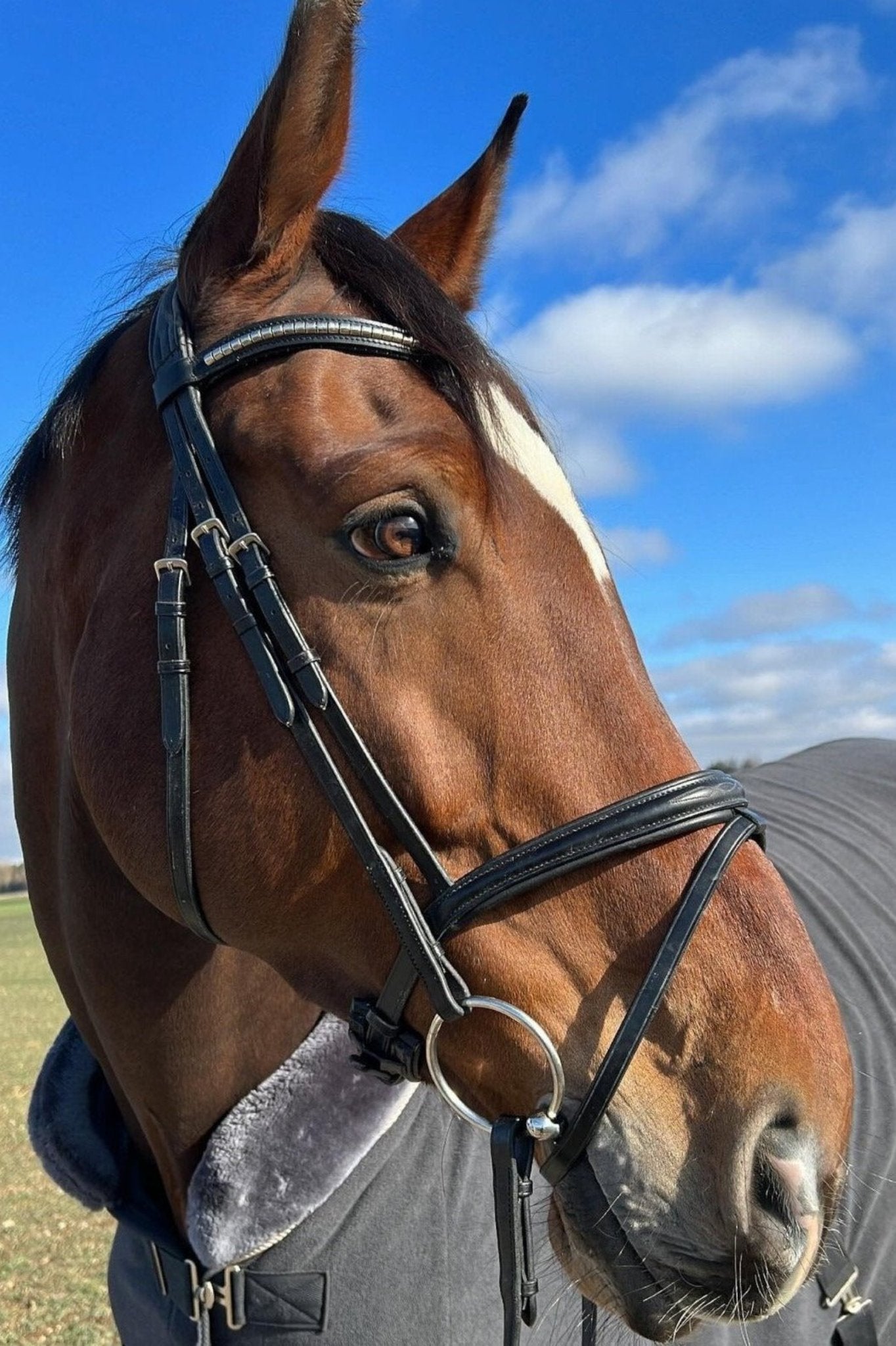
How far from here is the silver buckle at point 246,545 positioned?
1.99 metres

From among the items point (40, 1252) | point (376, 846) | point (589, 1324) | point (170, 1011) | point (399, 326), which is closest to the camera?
point (376, 846)

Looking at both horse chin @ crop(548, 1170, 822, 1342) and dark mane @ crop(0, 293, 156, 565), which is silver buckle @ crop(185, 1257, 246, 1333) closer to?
horse chin @ crop(548, 1170, 822, 1342)

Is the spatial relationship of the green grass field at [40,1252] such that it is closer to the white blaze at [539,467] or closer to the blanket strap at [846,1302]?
the blanket strap at [846,1302]

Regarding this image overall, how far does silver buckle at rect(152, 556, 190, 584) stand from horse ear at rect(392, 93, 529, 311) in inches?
44.0

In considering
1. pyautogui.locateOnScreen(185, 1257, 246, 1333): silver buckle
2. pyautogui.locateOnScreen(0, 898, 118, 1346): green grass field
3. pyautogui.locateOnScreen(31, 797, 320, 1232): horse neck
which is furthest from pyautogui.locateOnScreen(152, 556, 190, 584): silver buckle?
pyautogui.locateOnScreen(0, 898, 118, 1346): green grass field

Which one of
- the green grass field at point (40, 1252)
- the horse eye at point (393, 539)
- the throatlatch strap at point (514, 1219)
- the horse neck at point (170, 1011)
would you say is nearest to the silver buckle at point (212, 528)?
the horse eye at point (393, 539)

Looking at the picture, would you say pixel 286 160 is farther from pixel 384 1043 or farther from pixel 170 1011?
pixel 170 1011

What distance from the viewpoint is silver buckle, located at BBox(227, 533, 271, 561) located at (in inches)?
78.2

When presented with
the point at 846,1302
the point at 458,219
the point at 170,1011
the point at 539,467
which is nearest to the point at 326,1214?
the point at 170,1011

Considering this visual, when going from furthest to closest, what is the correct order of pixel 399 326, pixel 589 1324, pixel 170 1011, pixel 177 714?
pixel 170 1011
pixel 589 1324
pixel 399 326
pixel 177 714

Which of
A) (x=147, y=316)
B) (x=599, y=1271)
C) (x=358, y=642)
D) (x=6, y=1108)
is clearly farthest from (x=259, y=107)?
(x=6, y=1108)

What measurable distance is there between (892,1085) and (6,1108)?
10.5 meters

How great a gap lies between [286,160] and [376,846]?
132 centimetres

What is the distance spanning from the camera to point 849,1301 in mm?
2949
